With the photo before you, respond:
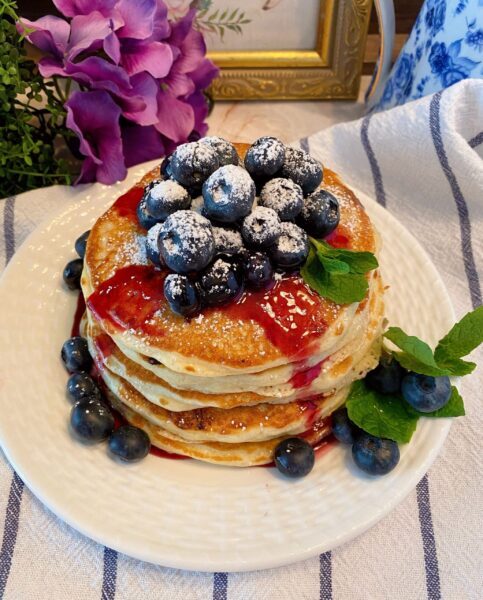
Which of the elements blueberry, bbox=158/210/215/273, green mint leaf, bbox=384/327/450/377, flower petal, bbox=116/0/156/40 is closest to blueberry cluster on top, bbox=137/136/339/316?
blueberry, bbox=158/210/215/273

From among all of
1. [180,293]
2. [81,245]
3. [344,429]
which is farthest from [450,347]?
[81,245]

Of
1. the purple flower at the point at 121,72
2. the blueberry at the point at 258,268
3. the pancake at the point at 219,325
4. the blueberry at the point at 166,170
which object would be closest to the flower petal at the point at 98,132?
the purple flower at the point at 121,72

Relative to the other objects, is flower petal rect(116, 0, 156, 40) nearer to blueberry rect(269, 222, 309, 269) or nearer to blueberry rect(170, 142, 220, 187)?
blueberry rect(170, 142, 220, 187)

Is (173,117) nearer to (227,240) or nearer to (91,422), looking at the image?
(227,240)

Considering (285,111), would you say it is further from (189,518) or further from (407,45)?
(189,518)

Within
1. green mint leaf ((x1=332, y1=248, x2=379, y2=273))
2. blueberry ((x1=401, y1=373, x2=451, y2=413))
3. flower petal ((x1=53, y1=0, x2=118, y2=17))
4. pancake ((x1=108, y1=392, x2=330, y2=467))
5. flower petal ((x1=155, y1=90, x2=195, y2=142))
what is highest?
flower petal ((x1=53, y1=0, x2=118, y2=17))

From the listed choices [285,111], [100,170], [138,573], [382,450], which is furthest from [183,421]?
[285,111]
